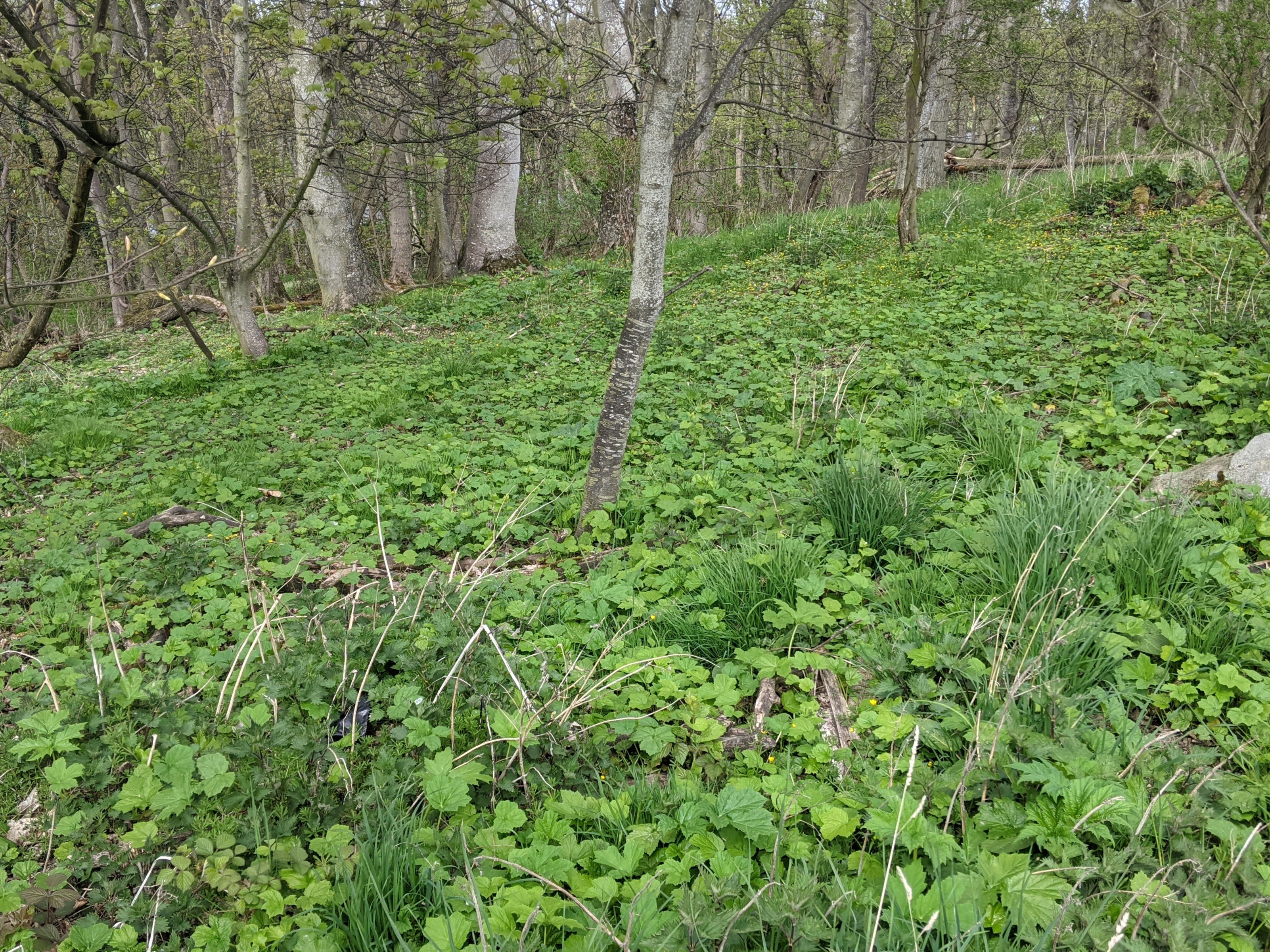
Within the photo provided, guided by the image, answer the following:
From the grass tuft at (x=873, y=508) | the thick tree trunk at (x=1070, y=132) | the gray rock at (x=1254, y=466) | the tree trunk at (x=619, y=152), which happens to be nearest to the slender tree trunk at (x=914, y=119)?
the thick tree trunk at (x=1070, y=132)

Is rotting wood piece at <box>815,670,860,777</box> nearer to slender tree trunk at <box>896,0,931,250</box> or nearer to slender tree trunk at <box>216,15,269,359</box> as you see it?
slender tree trunk at <box>216,15,269,359</box>

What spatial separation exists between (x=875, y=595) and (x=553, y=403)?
3553 millimetres

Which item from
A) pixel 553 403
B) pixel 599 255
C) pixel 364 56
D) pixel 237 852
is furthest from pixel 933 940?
pixel 599 255

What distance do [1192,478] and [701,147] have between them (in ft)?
40.2

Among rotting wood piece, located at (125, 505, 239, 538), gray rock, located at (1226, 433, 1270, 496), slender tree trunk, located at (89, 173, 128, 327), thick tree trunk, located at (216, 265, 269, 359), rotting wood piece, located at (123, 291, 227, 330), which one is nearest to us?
gray rock, located at (1226, 433, 1270, 496)

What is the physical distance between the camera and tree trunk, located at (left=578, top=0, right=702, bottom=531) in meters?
3.23

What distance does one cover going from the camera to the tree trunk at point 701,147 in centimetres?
784

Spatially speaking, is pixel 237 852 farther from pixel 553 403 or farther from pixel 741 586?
pixel 553 403

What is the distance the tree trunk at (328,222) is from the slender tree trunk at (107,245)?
2.23m

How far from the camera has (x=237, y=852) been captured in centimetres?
198

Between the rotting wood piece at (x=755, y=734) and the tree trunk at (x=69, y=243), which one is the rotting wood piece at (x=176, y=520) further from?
the rotting wood piece at (x=755, y=734)

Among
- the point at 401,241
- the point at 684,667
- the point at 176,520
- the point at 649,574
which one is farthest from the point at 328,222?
the point at 684,667

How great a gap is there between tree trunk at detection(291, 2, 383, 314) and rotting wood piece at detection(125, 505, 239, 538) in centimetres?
479

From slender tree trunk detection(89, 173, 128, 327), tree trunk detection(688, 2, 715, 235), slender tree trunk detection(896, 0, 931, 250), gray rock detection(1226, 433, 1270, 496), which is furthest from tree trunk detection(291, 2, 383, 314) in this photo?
gray rock detection(1226, 433, 1270, 496)
